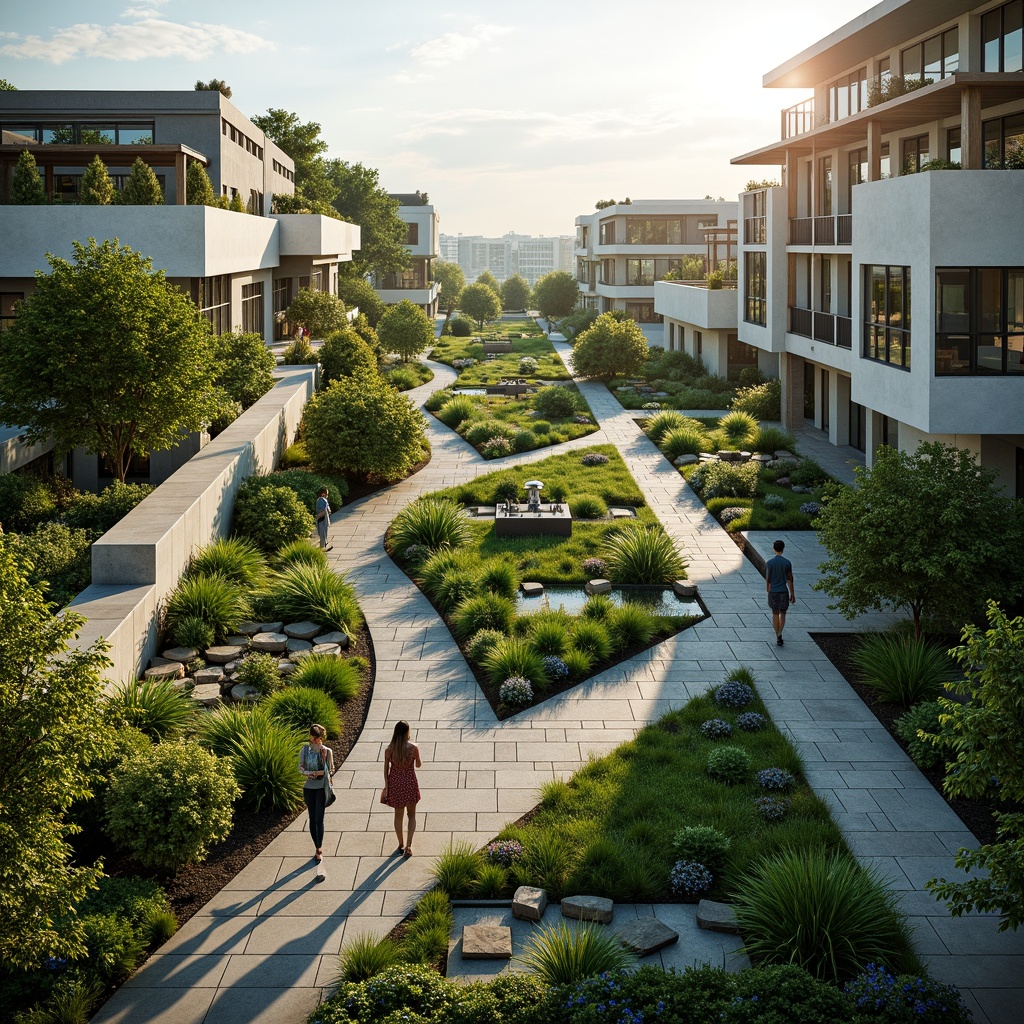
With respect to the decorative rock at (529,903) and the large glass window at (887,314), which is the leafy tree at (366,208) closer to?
the large glass window at (887,314)

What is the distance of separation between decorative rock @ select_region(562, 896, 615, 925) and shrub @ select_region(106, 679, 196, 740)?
513cm

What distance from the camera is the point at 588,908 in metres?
10.1

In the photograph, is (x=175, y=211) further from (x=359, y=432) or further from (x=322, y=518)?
(x=322, y=518)

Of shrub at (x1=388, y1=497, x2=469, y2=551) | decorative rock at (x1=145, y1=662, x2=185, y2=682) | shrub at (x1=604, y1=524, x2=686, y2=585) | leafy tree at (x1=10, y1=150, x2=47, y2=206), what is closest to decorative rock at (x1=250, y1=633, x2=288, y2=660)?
decorative rock at (x1=145, y1=662, x2=185, y2=682)

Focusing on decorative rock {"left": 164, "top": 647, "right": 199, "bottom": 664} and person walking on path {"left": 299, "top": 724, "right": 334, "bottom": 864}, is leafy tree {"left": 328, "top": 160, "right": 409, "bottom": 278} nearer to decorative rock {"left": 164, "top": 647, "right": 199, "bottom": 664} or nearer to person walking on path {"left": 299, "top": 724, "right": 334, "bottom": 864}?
decorative rock {"left": 164, "top": 647, "right": 199, "bottom": 664}

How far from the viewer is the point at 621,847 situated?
11062 millimetres

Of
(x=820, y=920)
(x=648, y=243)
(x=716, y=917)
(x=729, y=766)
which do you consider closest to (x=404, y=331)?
(x=648, y=243)

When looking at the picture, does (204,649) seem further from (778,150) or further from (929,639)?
(778,150)

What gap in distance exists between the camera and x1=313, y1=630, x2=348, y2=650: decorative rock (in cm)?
1694

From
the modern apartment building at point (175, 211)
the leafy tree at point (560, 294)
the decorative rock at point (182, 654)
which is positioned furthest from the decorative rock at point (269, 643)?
the leafy tree at point (560, 294)

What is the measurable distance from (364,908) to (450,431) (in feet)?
90.6

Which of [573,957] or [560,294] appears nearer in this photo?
[573,957]

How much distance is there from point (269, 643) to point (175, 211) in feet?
44.9

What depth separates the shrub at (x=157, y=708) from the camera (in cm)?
1278
